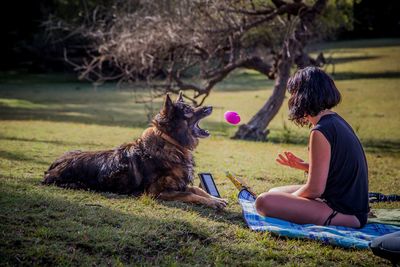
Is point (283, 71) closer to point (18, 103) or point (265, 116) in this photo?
point (265, 116)

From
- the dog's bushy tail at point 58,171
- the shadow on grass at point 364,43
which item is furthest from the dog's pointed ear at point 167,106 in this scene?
the shadow on grass at point 364,43

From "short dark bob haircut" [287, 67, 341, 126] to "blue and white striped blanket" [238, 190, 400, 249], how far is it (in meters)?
1.29

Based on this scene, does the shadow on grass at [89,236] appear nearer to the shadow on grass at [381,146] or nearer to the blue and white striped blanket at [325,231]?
the blue and white striped blanket at [325,231]

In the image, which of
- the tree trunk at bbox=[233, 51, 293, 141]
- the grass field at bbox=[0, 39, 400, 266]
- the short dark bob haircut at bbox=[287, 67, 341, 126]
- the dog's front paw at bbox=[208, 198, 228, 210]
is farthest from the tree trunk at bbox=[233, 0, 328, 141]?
the short dark bob haircut at bbox=[287, 67, 341, 126]

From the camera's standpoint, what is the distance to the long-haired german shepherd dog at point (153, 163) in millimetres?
7543

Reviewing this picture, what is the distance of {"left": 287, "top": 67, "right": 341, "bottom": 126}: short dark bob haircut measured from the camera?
593 centimetres

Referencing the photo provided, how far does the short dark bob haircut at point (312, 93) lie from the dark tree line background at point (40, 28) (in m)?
28.5

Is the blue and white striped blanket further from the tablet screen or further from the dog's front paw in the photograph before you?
the tablet screen

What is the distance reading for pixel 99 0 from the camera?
32.6 metres

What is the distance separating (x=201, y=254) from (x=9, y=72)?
44937mm

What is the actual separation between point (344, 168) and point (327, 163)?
22cm

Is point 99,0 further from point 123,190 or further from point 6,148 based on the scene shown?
point 123,190

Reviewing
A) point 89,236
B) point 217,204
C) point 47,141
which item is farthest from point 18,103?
point 89,236

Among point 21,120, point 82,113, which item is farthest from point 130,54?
point 82,113
